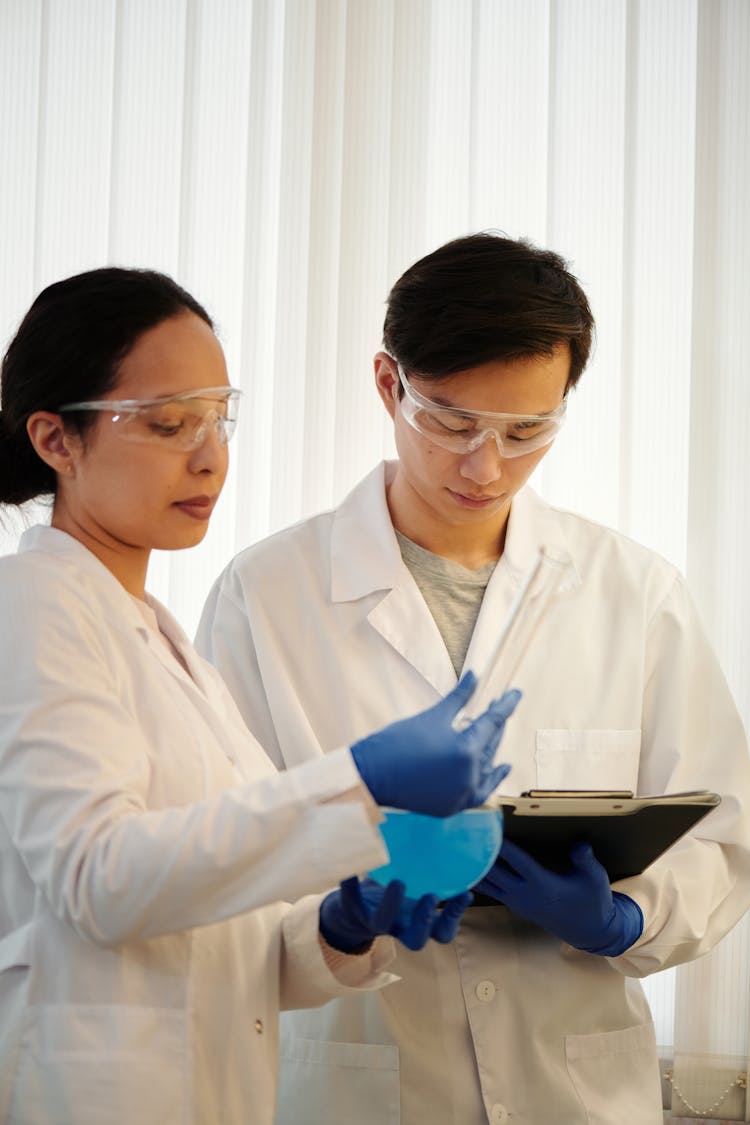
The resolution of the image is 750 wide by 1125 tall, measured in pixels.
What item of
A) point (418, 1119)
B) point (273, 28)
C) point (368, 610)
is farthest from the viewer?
point (273, 28)

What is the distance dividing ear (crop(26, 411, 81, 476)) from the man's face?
1.98 ft

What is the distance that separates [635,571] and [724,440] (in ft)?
2.08

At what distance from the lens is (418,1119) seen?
1.64 meters

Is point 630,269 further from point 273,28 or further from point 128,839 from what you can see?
point 128,839

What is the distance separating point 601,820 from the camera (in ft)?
4.55

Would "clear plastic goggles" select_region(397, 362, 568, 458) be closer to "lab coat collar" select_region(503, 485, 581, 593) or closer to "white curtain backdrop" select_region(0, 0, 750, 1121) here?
"lab coat collar" select_region(503, 485, 581, 593)

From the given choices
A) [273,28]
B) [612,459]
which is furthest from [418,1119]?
[273,28]

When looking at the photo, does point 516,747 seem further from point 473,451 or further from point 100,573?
point 100,573

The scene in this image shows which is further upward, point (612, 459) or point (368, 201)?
point (368, 201)

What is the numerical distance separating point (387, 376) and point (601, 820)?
29.6 inches

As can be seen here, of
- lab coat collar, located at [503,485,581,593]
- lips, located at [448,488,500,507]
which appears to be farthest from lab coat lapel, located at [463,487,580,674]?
lips, located at [448,488,500,507]

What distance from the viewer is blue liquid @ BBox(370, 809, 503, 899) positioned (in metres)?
1.10

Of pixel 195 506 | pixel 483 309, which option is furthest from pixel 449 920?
pixel 483 309

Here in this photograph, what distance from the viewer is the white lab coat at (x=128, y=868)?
3.43 feet
